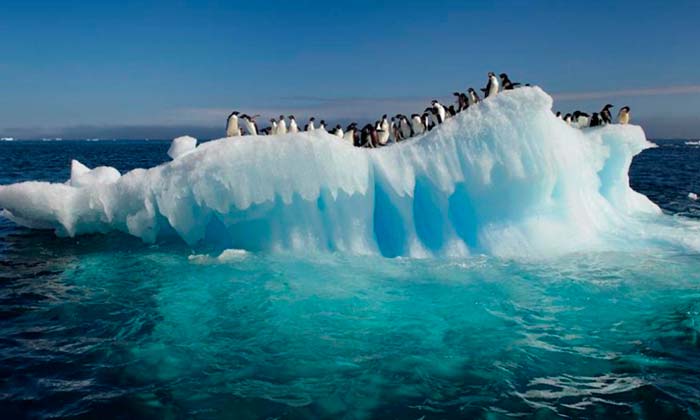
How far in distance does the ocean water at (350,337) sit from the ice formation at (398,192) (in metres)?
0.73

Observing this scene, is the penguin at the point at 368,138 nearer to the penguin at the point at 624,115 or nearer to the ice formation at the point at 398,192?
the ice formation at the point at 398,192

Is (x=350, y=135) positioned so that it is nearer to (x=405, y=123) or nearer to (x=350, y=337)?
(x=405, y=123)

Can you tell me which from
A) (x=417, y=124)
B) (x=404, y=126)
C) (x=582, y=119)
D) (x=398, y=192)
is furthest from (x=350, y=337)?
(x=582, y=119)

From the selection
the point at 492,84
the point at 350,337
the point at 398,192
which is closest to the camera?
the point at 350,337

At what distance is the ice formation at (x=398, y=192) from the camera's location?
11430mm

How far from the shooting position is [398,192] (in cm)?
1161

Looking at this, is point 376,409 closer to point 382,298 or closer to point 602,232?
point 382,298

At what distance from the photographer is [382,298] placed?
9742 mm

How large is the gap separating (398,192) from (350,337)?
431 cm

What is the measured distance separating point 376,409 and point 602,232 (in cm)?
986

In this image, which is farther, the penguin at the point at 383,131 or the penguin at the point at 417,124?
the penguin at the point at 383,131

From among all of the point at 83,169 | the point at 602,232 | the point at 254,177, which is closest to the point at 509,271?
the point at 602,232

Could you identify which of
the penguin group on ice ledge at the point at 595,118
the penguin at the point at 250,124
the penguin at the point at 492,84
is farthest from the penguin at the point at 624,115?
the penguin at the point at 250,124

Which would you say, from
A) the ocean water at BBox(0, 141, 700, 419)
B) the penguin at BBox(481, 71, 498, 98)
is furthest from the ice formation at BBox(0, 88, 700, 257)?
the penguin at BBox(481, 71, 498, 98)
